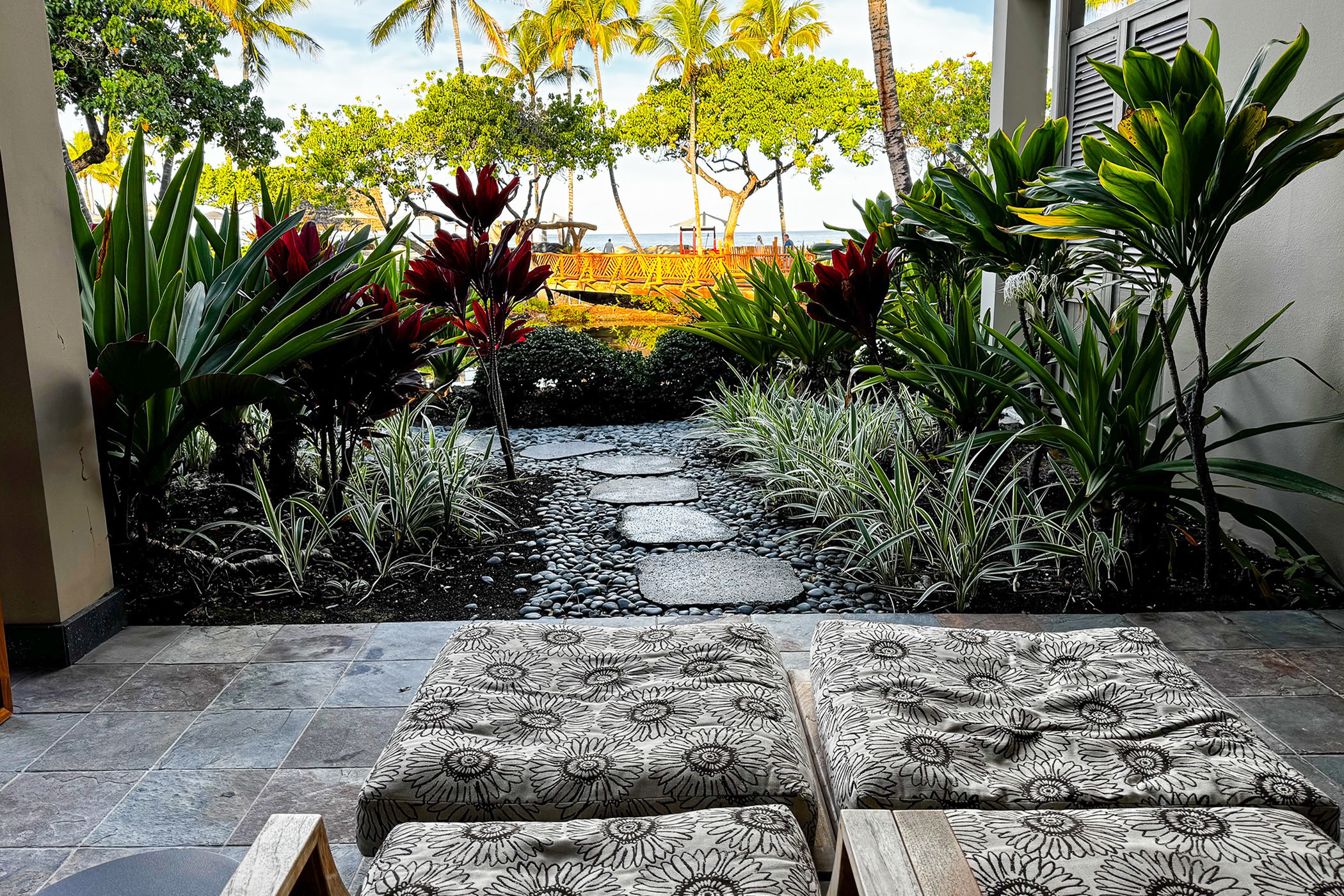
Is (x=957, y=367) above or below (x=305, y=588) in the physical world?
above

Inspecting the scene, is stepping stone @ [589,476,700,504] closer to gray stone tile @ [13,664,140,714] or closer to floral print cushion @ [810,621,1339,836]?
gray stone tile @ [13,664,140,714]

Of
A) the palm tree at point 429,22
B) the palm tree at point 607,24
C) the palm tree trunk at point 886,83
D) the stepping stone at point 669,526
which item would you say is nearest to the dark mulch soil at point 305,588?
the stepping stone at point 669,526

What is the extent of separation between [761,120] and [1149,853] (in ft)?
89.1

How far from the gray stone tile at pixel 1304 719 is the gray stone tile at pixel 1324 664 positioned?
0.30 ft

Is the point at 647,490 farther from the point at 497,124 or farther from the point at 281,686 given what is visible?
the point at 497,124

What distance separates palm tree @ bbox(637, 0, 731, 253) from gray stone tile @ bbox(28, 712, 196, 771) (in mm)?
25972

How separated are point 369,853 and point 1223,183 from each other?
8.42 ft

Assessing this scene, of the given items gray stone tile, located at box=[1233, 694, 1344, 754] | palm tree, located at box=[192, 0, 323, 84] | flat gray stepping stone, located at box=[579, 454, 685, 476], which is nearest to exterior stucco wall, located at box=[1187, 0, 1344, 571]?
gray stone tile, located at box=[1233, 694, 1344, 754]

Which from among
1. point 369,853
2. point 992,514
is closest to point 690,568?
point 992,514

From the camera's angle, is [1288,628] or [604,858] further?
[1288,628]

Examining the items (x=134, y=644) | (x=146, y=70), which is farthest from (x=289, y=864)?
(x=146, y=70)

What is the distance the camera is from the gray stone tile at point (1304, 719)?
198cm

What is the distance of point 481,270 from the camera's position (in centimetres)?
402

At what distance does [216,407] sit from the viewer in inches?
110
